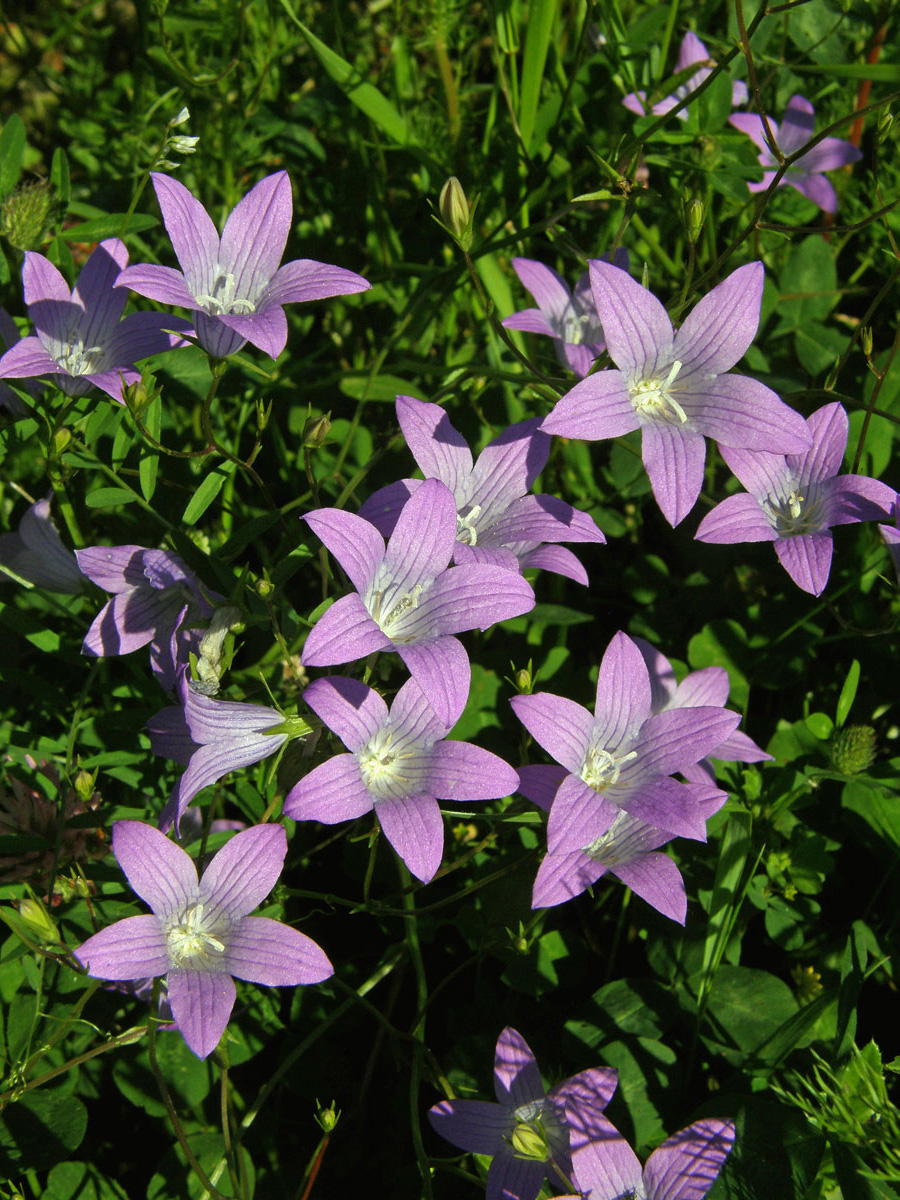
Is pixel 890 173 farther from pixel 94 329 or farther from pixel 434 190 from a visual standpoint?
pixel 94 329

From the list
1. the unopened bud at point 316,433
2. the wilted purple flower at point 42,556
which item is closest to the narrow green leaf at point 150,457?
the wilted purple flower at point 42,556

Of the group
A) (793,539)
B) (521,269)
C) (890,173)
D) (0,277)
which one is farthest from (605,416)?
(890,173)

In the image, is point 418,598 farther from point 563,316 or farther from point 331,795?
point 563,316

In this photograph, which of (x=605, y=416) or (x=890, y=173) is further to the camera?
(x=890, y=173)

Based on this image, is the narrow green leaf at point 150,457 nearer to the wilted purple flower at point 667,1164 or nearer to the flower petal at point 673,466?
the flower petal at point 673,466

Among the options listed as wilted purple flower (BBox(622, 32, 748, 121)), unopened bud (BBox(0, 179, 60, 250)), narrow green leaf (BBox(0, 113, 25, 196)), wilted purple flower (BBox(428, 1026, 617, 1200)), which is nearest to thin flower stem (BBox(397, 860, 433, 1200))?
wilted purple flower (BBox(428, 1026, 617, 1200))

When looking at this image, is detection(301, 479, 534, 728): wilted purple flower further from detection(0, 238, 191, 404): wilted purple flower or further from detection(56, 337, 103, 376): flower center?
detection(56, 337, 103, 376): flower center

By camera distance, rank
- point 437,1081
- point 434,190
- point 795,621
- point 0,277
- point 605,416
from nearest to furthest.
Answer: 1. point 605,416
2. point 437,1081
3. point 0,277
4. point 795,621
5. point 434,190
